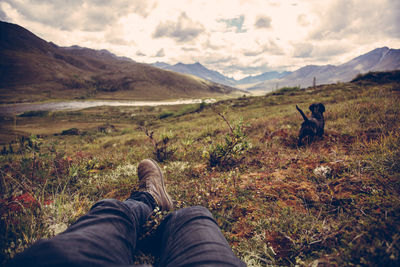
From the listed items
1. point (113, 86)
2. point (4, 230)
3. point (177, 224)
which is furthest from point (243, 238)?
point (113, 86)

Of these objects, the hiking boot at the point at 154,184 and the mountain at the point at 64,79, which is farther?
the mountain at the point at 64,79

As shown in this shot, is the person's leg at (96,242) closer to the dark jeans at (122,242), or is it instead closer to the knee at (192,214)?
the dark jeans at (122,242)

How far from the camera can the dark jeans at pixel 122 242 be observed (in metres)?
1.11

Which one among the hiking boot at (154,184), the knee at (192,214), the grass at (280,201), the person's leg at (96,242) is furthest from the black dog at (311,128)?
the person's leg at (96,242)

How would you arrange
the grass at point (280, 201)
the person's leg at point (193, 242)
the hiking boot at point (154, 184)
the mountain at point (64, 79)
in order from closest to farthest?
the person's leg at point (193, 242) < the grass at point (280, 201) < the hiking boot at point (154, 184) < the mountain at point (64, 79)

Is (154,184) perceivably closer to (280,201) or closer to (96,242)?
(96,242)

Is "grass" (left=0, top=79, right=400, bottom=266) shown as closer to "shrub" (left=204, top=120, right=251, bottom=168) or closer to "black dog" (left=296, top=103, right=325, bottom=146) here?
"shrub" (left=204, top=120, right=251, bottom=168)

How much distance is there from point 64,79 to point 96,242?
15872cm

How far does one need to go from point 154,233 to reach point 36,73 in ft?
548

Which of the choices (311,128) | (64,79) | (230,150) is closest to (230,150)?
(230,150)

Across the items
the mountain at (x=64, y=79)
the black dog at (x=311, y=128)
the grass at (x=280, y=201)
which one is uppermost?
the mountain at (x=64, y=79)

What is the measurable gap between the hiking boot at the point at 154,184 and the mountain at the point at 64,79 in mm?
101194

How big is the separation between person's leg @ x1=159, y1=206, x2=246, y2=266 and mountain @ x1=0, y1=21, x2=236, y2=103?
103 meters

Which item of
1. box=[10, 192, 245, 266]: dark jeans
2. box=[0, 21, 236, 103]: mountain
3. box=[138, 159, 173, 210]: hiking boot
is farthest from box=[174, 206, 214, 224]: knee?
box=[0, 21, 236, 103]: mountain
